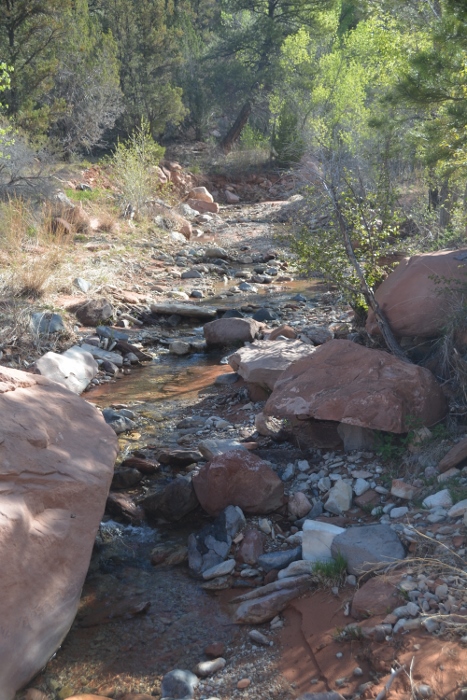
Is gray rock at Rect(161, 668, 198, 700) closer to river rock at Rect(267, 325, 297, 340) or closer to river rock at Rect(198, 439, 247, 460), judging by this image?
river rock at Rect(198, 439, 247, 460)

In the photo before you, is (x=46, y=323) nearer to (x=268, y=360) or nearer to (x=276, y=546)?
(x=268, y=360)

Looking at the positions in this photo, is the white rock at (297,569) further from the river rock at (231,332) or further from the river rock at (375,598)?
the river rock at (231,332)

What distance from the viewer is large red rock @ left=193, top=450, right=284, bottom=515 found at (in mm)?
4316

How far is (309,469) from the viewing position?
477cm

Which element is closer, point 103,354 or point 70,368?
point 70,368

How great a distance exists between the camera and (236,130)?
26.4m

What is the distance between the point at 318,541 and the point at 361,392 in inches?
49.8

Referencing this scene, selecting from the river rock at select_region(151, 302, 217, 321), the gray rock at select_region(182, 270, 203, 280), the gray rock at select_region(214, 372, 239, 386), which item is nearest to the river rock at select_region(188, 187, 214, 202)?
the gray rock at select_region(182, 270, 203, 280)

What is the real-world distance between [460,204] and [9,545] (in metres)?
7.09

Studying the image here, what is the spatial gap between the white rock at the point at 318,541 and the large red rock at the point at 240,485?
0.59m

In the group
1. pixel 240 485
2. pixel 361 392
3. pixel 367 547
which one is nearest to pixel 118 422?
pixel 240 485

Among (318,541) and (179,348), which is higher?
(318,541)

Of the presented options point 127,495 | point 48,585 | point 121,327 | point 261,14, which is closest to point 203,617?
point 48,585

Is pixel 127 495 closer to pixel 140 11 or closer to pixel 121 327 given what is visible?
pixel 121 327
